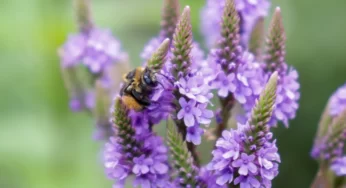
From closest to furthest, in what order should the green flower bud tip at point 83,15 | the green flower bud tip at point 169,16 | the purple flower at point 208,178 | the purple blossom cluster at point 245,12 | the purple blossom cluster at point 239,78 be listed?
the purple flower at point 208,178
the purple blossom cluster at point 239,78
the green flower bud tip at point 169,16
the purple blossom cluster at point 245,12
the green flower bud tip at point 83,15

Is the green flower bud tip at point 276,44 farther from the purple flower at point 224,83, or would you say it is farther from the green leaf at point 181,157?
the green leaf at point 181,157

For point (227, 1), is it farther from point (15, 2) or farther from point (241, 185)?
point (15, 2)

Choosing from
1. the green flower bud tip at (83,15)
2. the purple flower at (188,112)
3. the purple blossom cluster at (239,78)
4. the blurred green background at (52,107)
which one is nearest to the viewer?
the purple flower at (188,112)

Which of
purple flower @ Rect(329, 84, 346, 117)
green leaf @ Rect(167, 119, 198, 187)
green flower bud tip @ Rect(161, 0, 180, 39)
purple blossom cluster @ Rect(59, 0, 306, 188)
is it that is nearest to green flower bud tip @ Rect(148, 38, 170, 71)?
purple blossom cluster @ Rect(59, 0, 306, 188)

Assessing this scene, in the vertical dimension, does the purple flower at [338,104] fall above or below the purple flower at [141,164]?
above

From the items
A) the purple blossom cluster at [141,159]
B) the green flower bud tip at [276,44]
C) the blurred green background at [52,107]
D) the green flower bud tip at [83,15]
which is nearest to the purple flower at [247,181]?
the purple blossom cluster at [141,159]

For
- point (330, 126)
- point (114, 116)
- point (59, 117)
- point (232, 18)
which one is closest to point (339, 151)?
point (330, 126)

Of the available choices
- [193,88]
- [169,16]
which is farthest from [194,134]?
[169,16]

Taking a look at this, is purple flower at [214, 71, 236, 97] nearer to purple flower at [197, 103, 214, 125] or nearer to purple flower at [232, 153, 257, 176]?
purple flower at [197, 103, 214, 125]
